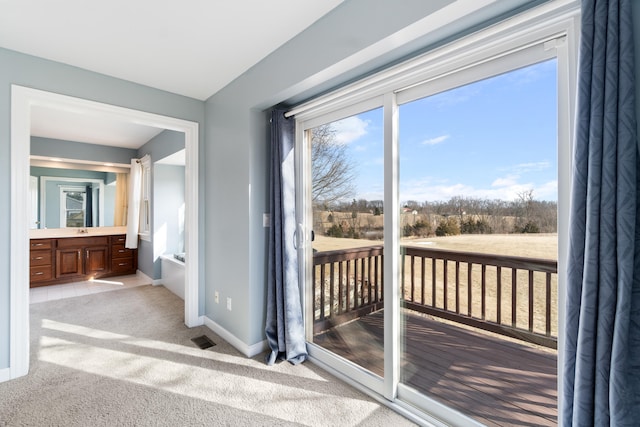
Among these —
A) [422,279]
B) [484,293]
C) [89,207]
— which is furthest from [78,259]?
[484,293]

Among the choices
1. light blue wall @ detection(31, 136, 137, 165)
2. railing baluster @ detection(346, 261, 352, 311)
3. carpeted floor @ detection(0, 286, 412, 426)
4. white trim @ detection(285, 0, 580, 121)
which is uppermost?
light blue wall @ detection(31, 136, 137, 165)

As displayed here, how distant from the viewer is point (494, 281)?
1.52m

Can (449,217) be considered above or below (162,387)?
above

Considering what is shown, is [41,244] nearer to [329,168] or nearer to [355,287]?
[329,168]

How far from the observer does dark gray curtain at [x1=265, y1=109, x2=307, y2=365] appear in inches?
93.1

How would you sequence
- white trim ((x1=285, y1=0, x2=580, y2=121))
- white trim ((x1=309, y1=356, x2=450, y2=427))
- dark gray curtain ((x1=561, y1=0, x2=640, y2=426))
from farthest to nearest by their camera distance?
white trim ((x1=309, y1=356, x2=450, y2=427)), white trim ((x1=285, y1=0, x2=580, y2=121)), dark gray curtain ((x1=561, y1=0, x2=640, y2=426))

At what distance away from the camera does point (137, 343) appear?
271cm

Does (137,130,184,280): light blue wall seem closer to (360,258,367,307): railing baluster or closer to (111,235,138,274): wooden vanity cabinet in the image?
(111,235,138,274): wooden vanity cabinet

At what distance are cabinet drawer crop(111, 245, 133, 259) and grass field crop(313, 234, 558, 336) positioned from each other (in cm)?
549

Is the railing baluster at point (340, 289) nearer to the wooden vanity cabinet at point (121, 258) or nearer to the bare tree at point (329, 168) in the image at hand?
the bare tree at point (329, 168)

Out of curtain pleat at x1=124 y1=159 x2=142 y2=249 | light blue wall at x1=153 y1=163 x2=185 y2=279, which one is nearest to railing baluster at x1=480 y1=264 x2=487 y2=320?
light blue wall at x1=153 y1=163 x2=185 y2=279

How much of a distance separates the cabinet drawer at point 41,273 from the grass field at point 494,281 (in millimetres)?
5735

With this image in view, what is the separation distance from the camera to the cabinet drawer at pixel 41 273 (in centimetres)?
462

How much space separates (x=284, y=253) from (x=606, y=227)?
1892 mm
